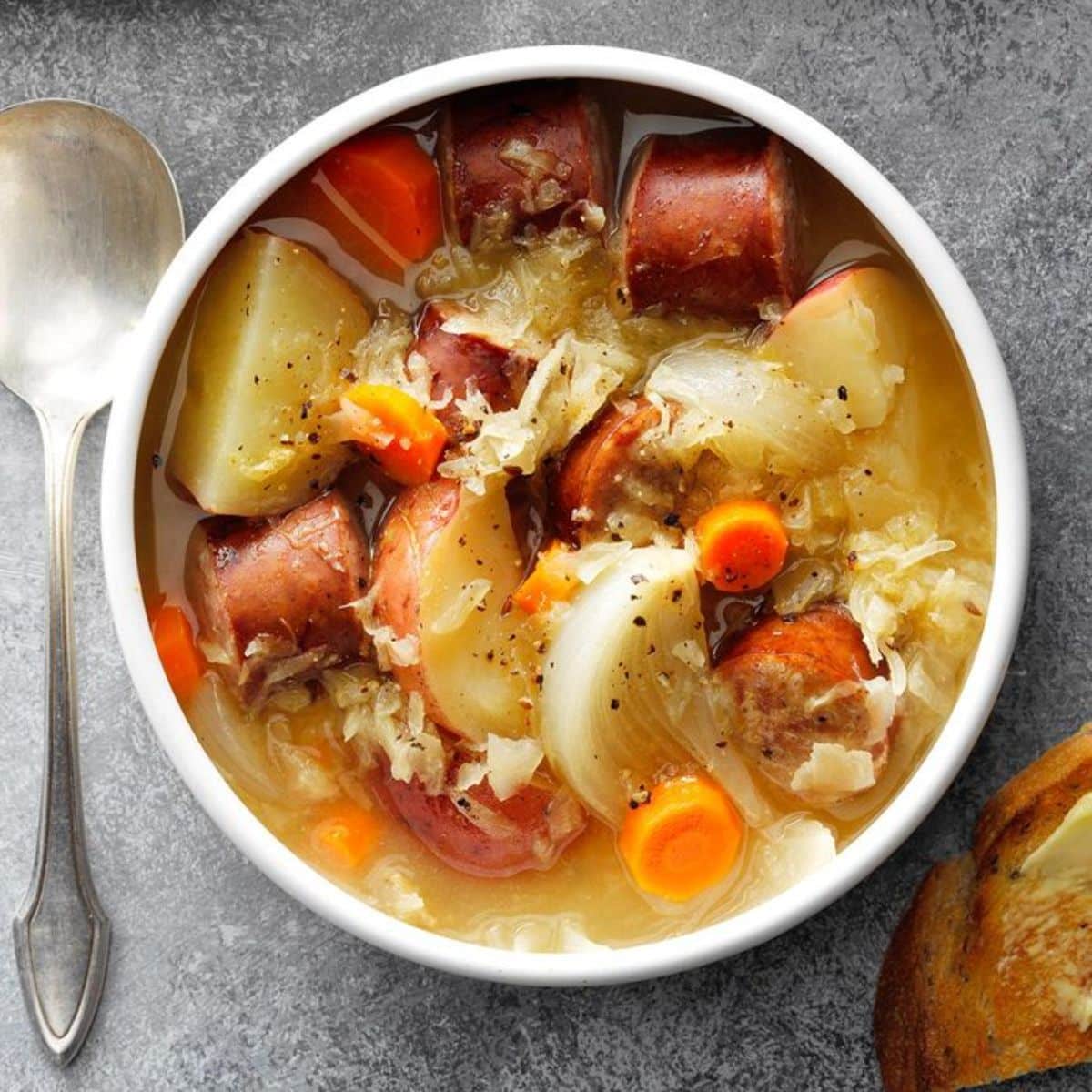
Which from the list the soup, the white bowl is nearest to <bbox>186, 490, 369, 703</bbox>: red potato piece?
the soup

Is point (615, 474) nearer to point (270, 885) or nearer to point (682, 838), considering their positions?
point (682, 838)

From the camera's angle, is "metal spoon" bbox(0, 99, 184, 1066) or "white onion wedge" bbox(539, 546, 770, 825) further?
"metal spoon" bbox(0, 99, 184, 1066)

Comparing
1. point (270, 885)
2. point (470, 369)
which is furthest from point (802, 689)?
point (270, 885)

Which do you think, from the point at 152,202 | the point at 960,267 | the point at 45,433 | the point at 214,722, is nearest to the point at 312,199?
the point at 152,202

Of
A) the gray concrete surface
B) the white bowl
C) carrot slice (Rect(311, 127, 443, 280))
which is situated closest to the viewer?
the white bowl

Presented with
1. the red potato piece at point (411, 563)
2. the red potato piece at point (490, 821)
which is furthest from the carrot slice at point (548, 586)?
the red potato piece at point (490, 821)

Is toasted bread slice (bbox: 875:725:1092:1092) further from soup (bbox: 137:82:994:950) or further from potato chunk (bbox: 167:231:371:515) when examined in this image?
potato chunk (bbox: 167:231:371:515)

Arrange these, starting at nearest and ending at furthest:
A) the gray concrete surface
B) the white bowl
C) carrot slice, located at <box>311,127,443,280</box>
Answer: the white bowl
carrot slice, located at <box>311,127,443,280</box>
the gray concrete surface

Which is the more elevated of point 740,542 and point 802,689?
point 740,542
